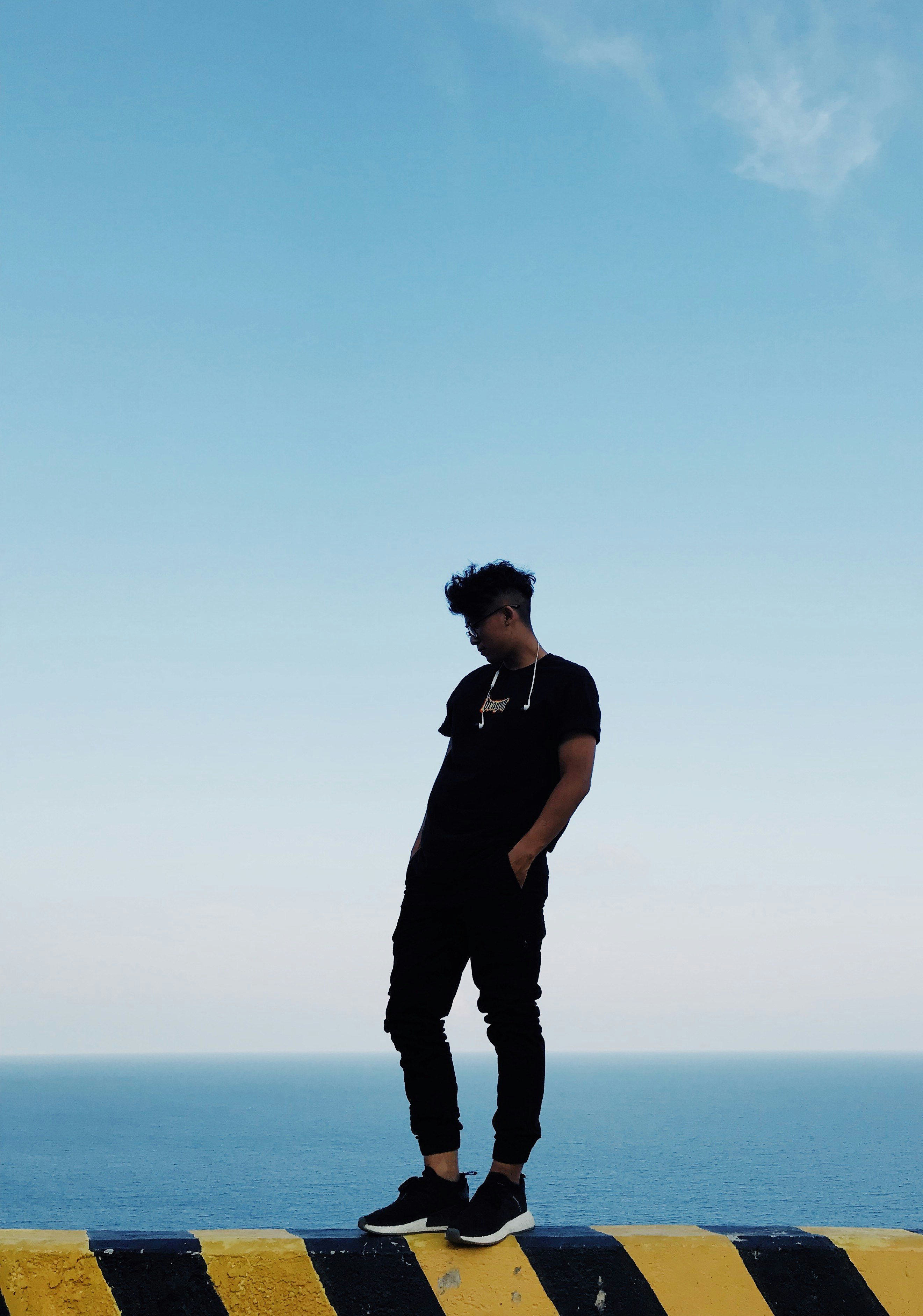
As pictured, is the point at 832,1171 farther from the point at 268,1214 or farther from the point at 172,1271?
the point at 172,1271

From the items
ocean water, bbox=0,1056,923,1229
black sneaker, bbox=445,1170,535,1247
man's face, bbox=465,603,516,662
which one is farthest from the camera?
ocean water, bbox=0,1056,923,1229

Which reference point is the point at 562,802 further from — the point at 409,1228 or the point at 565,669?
the point at 409,1228

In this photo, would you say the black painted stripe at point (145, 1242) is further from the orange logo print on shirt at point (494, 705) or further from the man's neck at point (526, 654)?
the man's neck at point (526, 654)

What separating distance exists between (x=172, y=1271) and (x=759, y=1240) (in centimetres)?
128

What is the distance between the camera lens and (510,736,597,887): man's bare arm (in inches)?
117

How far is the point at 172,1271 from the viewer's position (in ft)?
6.77

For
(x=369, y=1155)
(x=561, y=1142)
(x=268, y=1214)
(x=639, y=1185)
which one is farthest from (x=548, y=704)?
(x=561, y=1142)

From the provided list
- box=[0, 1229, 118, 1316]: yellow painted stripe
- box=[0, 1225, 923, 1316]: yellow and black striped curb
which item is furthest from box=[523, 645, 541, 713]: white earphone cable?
box=[0, 1229, 118, 1316]: yellow painted stripe

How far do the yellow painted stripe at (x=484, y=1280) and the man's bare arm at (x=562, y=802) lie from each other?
100cm

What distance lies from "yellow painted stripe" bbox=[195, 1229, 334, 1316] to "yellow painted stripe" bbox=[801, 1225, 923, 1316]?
1085 millimetres

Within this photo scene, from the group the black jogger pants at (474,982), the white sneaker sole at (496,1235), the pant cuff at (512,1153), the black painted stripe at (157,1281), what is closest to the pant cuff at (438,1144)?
the black jogger pants at (474,982)

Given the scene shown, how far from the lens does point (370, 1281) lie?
213cm

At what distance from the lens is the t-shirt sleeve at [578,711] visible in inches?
123

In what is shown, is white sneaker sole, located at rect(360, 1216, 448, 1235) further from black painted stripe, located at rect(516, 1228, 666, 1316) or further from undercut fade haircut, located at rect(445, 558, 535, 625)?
undercut fade haircut, located at rect(445, 558, 535, 625)
